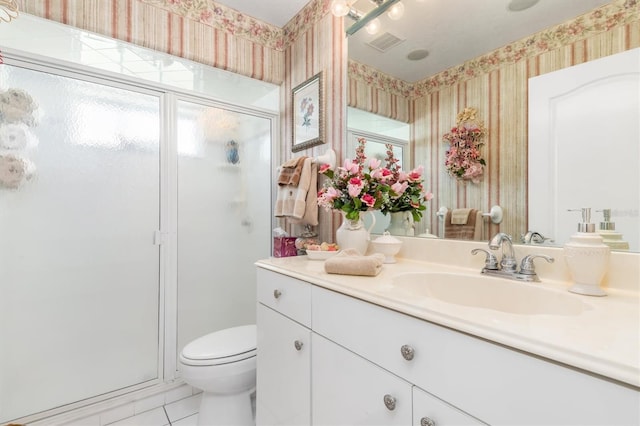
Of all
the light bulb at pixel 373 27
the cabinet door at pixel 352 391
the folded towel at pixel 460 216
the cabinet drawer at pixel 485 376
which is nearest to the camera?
the cabinet drawer at pixel 485 376

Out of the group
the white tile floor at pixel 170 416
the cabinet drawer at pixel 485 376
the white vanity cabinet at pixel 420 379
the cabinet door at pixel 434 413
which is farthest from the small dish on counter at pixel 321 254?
the white tile floor at pixel 170 416

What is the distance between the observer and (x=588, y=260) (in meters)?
0.76

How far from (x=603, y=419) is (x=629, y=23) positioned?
1.02m

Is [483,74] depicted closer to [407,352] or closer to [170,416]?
[407,352]

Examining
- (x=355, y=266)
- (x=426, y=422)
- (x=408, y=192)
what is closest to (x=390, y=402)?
(x=426, y=422)

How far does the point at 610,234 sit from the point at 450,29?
960 millimetres

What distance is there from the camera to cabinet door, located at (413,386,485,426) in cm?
58

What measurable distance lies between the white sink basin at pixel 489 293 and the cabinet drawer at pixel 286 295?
33 centimetres

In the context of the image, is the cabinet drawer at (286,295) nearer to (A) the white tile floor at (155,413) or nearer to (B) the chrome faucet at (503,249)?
(B) the chrome faucet at (503,249)

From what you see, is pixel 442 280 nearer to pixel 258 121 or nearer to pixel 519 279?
A: pixel 519 279

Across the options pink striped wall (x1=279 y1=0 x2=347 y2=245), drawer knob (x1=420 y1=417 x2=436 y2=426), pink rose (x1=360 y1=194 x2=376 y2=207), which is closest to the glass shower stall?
pink striped wall (x1=279 y1=0 x2=347 y2=245)

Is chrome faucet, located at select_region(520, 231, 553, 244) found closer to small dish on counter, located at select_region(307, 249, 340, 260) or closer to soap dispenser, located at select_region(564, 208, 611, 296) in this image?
soap dispenser, located at select_region(564, 208, 611, 296)

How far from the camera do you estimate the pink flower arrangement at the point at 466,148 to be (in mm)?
1137

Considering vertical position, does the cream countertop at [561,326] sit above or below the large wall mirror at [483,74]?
below
